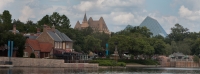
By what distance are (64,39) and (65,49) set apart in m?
2.44

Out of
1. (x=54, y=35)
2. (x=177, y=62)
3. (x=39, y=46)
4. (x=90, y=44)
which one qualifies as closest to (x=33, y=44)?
(x=39, y=46)

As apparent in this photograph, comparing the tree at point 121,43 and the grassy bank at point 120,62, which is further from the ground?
the tree at point 121,43

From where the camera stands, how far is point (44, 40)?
9825 centimetres

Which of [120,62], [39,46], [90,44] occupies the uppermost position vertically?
[90,44]

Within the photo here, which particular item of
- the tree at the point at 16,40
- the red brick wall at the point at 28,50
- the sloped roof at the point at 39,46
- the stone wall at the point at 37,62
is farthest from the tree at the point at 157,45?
the tree at the point at 16,40

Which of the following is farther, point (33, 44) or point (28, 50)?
point (33, 44)

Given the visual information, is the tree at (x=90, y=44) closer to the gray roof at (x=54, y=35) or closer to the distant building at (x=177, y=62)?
the distant building at (x=177, y=62)

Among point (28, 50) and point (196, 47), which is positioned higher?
point (196, 47)

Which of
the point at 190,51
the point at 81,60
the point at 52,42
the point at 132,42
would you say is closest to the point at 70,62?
the point at 81,60

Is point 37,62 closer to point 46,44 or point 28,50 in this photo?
point 28,50

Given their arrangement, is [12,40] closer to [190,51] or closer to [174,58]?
[174,58]

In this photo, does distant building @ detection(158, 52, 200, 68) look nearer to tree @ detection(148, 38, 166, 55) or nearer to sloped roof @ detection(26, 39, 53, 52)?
tree @ detection(148, 38, 166, 55)

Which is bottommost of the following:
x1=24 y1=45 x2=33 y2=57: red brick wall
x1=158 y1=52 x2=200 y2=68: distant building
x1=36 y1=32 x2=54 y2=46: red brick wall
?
x1=158 y1=52 x2=200 y2=68: distant building

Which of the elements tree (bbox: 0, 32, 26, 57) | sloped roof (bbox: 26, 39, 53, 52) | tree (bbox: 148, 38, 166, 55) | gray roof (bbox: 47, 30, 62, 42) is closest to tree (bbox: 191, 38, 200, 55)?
tree (bbox: 148, 38, 166, 55)
